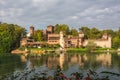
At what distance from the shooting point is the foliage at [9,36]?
2348 inches

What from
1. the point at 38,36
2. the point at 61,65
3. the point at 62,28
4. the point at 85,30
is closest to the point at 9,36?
the point at 38,36

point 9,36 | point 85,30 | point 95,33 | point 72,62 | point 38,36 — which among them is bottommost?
point 72,62

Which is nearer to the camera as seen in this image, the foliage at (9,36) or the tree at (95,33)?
the foliage at (9,36)

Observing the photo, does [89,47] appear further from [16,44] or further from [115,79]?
[115,79]

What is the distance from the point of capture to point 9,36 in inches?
2645

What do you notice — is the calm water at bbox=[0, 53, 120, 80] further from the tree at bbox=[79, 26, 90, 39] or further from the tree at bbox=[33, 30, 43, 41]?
the tree at bbox=[79, 26, 90, 39]

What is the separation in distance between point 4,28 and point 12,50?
7.36 meters

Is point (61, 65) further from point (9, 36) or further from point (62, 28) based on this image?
point (62, 28)

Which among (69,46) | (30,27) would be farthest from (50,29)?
(69,46)

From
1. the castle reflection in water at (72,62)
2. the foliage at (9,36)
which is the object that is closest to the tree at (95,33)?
the foliage at (9,36)

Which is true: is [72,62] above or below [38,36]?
below

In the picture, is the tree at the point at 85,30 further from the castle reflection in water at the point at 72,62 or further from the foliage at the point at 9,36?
the castle reflection in water at the point at 72,62

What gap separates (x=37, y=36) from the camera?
3824 inches

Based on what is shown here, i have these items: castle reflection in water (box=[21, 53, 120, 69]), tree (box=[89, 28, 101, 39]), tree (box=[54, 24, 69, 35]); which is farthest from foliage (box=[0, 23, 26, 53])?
tree (box=[89, 28, 101, 39])
